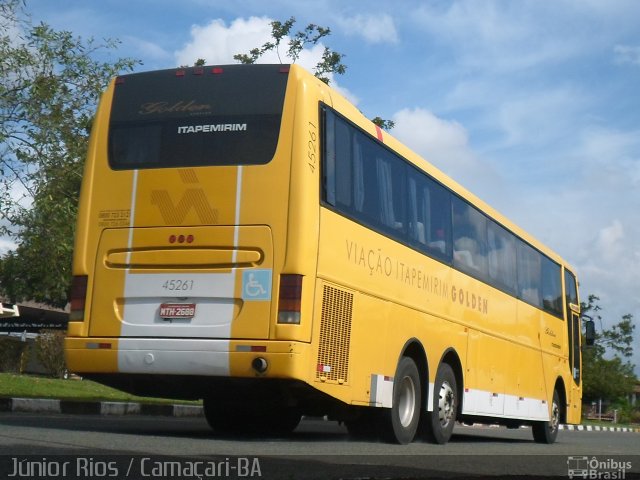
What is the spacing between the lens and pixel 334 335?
432 inches

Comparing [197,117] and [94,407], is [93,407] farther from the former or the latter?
[197,117]

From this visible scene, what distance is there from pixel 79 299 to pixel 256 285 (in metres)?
2.01

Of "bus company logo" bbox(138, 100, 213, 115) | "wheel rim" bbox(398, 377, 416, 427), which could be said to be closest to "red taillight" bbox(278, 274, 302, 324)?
"bus company logo" bbox(138, 100, 213, 115)

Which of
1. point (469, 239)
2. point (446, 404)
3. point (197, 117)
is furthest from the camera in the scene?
point (469, 239)

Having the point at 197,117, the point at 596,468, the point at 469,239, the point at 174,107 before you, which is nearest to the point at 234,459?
the point at 596,468

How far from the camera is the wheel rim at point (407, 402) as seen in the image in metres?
12.6

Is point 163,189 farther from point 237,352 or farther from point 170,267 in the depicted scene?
point 237,352

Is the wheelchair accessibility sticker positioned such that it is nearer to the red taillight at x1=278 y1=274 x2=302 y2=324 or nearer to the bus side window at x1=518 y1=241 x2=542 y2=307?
the red taillight at x1=278 y1=274 x2=302 y2=324

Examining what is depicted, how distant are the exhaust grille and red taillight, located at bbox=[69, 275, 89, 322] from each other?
253cm

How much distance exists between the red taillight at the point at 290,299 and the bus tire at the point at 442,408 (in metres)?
3.59

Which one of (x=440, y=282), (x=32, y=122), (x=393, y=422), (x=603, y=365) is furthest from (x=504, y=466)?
(x=603, y=365)

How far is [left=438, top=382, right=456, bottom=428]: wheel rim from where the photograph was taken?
13727mm

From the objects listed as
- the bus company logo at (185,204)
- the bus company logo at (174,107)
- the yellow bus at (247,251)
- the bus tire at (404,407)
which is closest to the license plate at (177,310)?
the yellow bus at (247,251)

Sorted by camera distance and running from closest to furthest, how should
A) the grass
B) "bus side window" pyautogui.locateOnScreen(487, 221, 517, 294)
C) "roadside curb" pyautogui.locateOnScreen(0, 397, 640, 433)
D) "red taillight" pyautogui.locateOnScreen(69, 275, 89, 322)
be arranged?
"red taillight" pyautogui.locateOnScreen(69, 275, 89, 322) < "roadside curb" pyautogui.locateOnScreen(0, 397, 640, 433) < "bus side window" pyautogui.locateOnScreen(487, 221, 517, 294) < the grass
